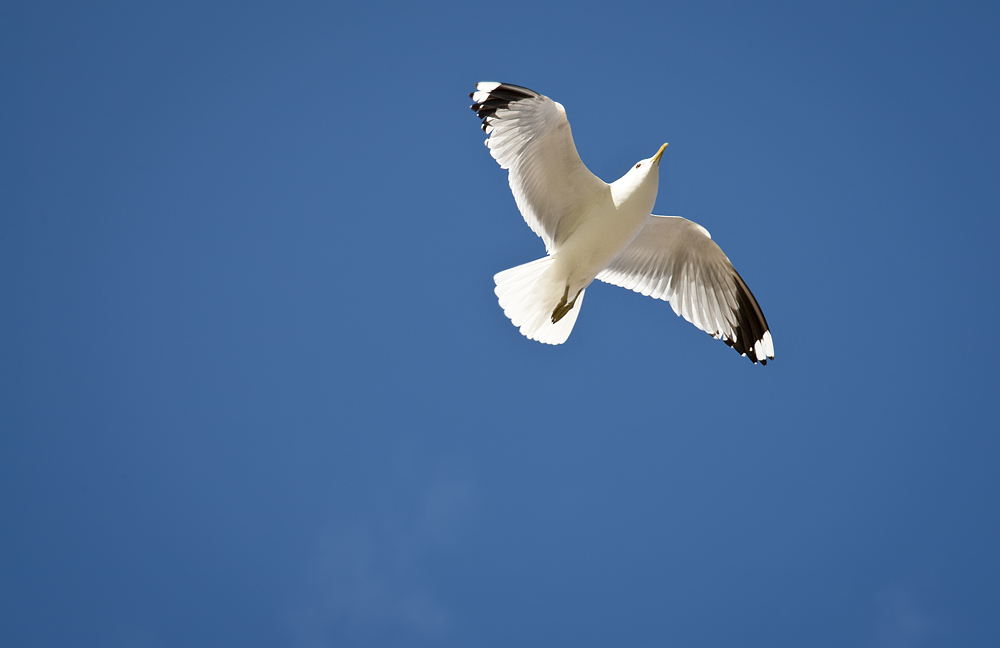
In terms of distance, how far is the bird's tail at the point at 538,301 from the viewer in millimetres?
6051

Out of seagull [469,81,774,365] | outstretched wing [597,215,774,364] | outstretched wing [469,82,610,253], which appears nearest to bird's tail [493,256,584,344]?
seagull [469,81,774,365]

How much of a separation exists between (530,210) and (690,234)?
3.80 feet

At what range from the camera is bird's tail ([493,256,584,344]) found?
19.9 feet

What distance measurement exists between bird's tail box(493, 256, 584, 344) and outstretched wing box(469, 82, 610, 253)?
29 centimetres

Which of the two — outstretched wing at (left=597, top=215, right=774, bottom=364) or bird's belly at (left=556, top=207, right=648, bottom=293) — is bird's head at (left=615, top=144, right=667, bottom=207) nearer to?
bird's belly at (left=556, top=207, right=648, bottom=293)

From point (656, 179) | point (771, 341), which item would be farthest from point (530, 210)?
point (771, 341)

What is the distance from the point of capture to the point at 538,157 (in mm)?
5844

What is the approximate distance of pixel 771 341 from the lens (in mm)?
6504

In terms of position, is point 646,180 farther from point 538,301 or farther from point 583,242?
point 538,301

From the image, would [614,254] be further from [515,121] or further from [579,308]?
[515,121]

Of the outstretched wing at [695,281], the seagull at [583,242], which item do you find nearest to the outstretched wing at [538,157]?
the seagull at [583,242]

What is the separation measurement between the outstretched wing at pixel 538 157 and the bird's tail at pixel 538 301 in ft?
0.96

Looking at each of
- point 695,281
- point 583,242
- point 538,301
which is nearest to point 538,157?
point 583,242

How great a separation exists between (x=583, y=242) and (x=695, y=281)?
113 centimetres
